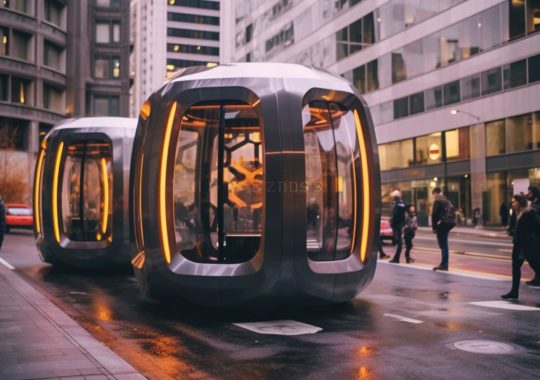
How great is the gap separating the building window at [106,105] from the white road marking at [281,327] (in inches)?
2551

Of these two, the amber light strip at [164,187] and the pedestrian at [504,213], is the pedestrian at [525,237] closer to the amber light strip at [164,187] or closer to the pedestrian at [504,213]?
the amber light strip at [164,187]

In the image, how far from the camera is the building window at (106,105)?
232ft

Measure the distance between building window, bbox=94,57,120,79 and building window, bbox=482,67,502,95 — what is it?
41250mm

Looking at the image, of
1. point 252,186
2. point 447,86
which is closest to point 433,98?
point 447,86

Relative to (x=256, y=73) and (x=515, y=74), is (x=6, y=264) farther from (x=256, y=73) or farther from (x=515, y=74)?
(x=515, y=74)

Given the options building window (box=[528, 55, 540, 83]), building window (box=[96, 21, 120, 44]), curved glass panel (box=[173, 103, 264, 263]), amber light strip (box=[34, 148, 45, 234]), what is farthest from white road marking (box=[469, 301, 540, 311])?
building window (box=[96, 21, 120, 44])

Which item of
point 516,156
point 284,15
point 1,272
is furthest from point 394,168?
point 1,272

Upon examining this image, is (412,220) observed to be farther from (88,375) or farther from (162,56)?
(162,56)

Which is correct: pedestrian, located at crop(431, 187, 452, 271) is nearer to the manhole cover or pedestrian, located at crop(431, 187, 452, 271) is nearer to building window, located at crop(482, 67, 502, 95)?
the manhole cover

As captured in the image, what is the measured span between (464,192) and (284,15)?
2921 centimetres

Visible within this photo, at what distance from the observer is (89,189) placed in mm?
14539

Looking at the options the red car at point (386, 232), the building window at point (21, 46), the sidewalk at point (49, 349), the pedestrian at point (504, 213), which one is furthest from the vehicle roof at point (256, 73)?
the building window at point (21, 46)

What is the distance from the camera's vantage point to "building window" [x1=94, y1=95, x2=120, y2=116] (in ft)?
232

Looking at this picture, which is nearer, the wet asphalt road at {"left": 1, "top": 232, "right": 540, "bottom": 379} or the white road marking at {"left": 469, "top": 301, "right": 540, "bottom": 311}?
the wet asphalt road at {"left": 1, "top": 232, "right": 540, "bottom": 379}
